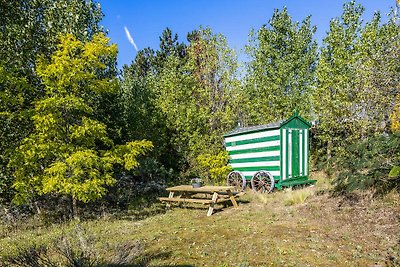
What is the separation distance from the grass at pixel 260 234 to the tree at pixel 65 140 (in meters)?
1.33

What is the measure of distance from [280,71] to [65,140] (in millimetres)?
12643

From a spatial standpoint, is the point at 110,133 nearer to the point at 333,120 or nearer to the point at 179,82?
the point at 179,82

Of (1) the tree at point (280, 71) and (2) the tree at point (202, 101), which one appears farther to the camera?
(1) the tree at point (280, 71)

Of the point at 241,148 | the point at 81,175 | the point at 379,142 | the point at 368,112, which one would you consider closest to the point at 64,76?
the point at 81,175

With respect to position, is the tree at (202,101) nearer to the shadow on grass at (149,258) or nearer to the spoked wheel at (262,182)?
the spoked wheel at (262,182)

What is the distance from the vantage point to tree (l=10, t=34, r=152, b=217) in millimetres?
8656

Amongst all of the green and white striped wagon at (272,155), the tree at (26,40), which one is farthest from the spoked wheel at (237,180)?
the tree at (26,40)

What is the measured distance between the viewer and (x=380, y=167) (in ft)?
27.3

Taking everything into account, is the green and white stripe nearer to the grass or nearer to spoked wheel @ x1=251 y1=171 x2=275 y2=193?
spoked wheel @ x1=251 y1=171 x2=275 y2=193

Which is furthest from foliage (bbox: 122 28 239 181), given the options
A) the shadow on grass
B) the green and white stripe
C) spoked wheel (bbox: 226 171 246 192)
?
the shadow on grass

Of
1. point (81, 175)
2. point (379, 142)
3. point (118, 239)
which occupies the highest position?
point (379, 142)

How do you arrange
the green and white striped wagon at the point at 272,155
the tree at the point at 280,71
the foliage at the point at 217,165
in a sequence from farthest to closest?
the tree at the point at 280,71 < the foliage at the point at 217,165 < the green and white striped wagon at the point at 272,155

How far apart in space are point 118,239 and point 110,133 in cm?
606

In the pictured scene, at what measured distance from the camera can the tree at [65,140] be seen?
341 inches
